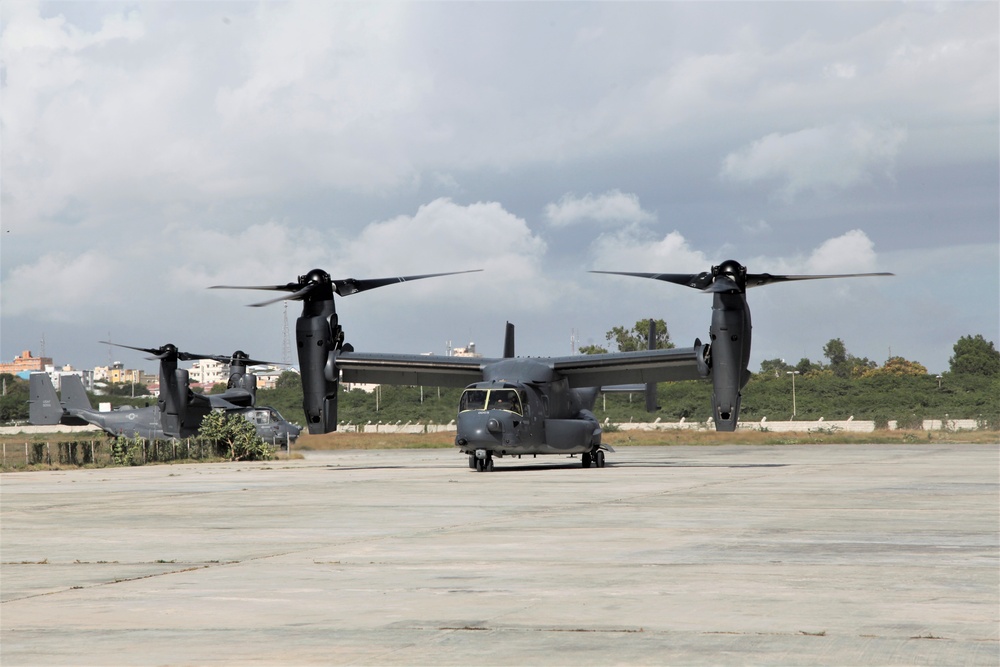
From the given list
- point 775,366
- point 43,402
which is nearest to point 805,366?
point 775,366

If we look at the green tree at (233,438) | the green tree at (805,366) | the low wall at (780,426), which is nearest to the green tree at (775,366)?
the green tree at (805,366)

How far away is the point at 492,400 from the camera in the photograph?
1240 inches

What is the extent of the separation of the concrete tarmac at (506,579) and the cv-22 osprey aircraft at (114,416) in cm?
3226

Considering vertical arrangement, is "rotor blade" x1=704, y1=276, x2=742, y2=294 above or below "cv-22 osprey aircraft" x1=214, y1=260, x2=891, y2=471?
above

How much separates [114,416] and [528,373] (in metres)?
31.4

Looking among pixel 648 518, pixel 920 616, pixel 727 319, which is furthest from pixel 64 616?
pixel 727 319

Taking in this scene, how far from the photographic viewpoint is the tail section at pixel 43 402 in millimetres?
62125

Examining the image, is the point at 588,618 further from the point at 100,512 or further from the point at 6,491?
the point at 6,491

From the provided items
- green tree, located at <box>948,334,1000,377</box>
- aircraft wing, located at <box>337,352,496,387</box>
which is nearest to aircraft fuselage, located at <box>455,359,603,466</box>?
aircraft wing, located at <box>337,352,496,387</box>

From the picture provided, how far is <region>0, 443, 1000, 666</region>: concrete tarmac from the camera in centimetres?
690

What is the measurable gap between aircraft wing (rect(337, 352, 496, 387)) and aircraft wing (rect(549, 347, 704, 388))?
2.69 metres

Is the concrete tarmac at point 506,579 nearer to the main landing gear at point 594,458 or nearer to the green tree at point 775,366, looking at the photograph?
the main landing gear at point 594,458

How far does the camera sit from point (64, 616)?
27.2 feet

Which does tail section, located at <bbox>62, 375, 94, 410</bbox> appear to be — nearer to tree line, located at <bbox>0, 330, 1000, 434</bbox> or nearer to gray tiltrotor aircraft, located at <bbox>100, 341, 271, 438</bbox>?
gray tiltrotor aircraft, located at <bbox>100, 341, 271, 438</bbox>
